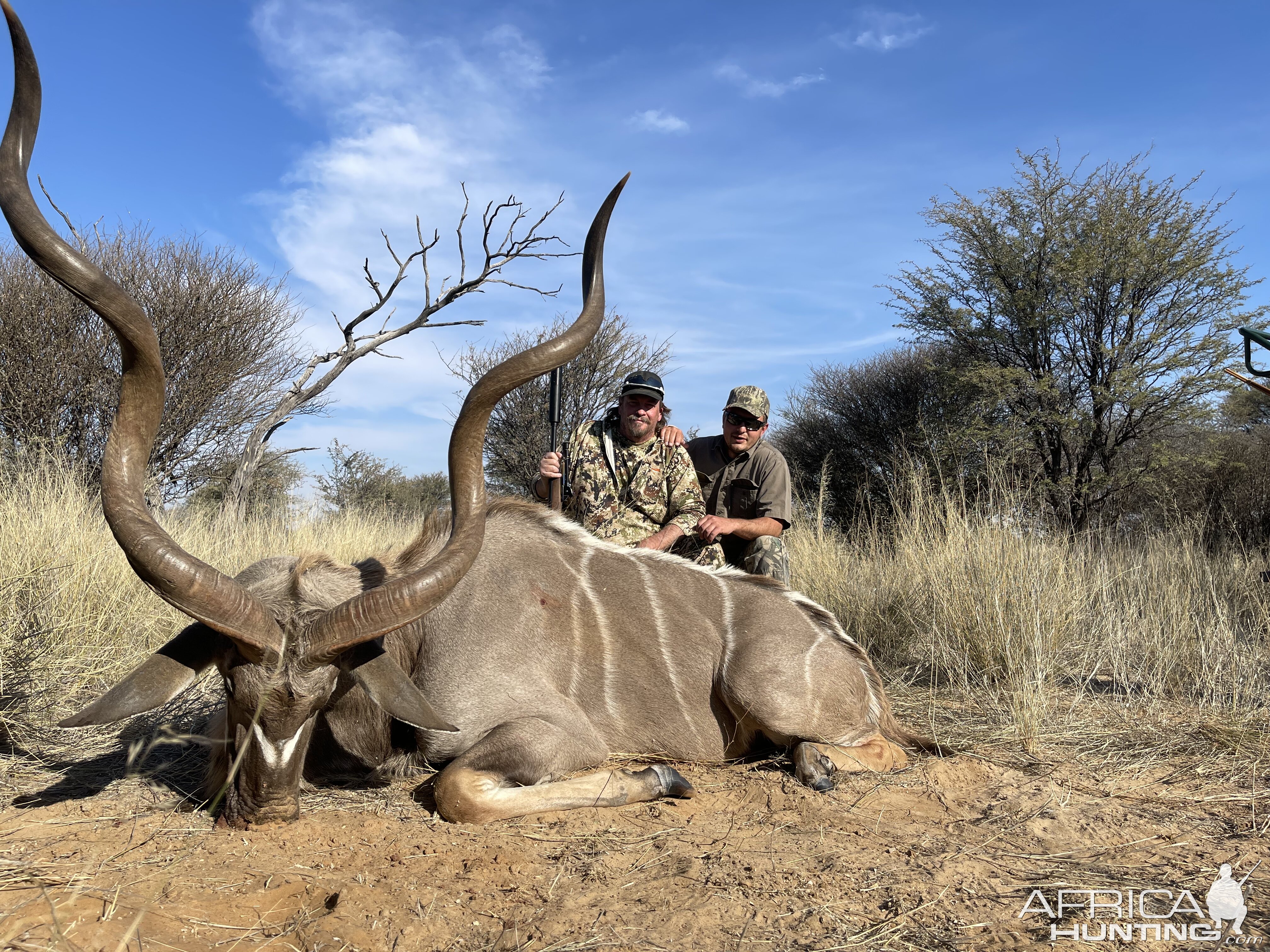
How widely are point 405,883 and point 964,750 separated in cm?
262

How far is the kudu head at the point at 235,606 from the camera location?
8.75 feet

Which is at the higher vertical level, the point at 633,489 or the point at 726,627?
the point at 633,489

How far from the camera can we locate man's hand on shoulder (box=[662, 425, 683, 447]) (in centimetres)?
537

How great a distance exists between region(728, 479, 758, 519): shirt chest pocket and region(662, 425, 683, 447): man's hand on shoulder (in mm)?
555

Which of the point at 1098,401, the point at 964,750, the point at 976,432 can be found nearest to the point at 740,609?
the point at 964,750

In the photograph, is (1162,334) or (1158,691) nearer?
(1158,691)

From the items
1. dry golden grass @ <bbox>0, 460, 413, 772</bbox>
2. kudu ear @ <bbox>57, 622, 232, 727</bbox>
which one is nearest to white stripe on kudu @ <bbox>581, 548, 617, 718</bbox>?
dry golden grass @ <bbox>0, 460, 413, 772</bbox>

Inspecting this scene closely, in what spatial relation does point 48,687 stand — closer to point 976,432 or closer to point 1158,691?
point 1158,691

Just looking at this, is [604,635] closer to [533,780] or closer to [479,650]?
[479,650]

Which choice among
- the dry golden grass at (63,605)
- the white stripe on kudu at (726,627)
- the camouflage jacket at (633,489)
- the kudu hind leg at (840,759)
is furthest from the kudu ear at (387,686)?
the camouflage jacket at (633,489)

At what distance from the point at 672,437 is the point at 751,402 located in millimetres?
601

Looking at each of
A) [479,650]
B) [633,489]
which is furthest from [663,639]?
[633,489]

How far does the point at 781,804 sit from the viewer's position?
3.26 metres

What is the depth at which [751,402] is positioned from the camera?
5633 millimetres
